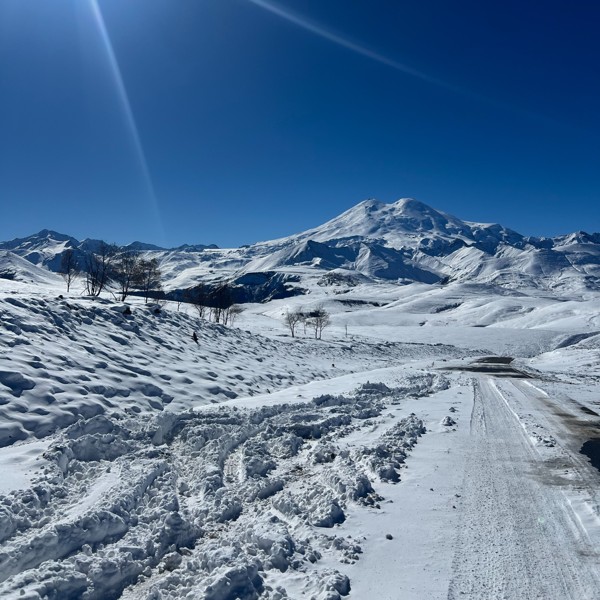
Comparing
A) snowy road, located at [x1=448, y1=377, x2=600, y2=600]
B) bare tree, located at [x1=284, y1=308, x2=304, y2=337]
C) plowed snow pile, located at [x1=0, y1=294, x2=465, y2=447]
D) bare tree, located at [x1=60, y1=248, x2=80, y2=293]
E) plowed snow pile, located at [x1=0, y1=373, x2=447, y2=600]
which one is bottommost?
plowed snow pile, located at [x1=0, y1=373, x2=447, y2=600]

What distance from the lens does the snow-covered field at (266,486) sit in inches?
205

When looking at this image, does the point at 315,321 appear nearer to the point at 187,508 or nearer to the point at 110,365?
the point at 110,365

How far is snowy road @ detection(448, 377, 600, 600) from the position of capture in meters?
5.11

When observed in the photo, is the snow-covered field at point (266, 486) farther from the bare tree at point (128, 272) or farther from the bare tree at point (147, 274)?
the bare tree at point (147, 274)

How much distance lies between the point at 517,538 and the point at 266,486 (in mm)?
4075

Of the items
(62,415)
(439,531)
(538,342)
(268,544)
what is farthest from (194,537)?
(538,342)

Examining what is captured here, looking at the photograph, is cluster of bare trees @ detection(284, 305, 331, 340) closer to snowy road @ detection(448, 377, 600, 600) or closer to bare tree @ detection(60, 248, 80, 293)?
bare tree @ detection(60, 248, 80, 293)

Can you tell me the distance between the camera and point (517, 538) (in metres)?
6.25

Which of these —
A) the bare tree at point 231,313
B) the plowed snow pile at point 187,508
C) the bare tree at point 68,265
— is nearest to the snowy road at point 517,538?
the plowed snow pile at point 187,508

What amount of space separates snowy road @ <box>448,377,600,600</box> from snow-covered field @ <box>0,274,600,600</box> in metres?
0.03

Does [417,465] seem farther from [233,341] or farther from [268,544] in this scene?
[233,341]

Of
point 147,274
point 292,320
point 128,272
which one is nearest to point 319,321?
point 292,320

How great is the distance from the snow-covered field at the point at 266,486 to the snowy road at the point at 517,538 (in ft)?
0.10

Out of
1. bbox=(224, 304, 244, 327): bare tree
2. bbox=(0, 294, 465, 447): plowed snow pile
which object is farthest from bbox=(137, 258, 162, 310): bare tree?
bbox=(0, 294, 465, 447): plowed snow pile
